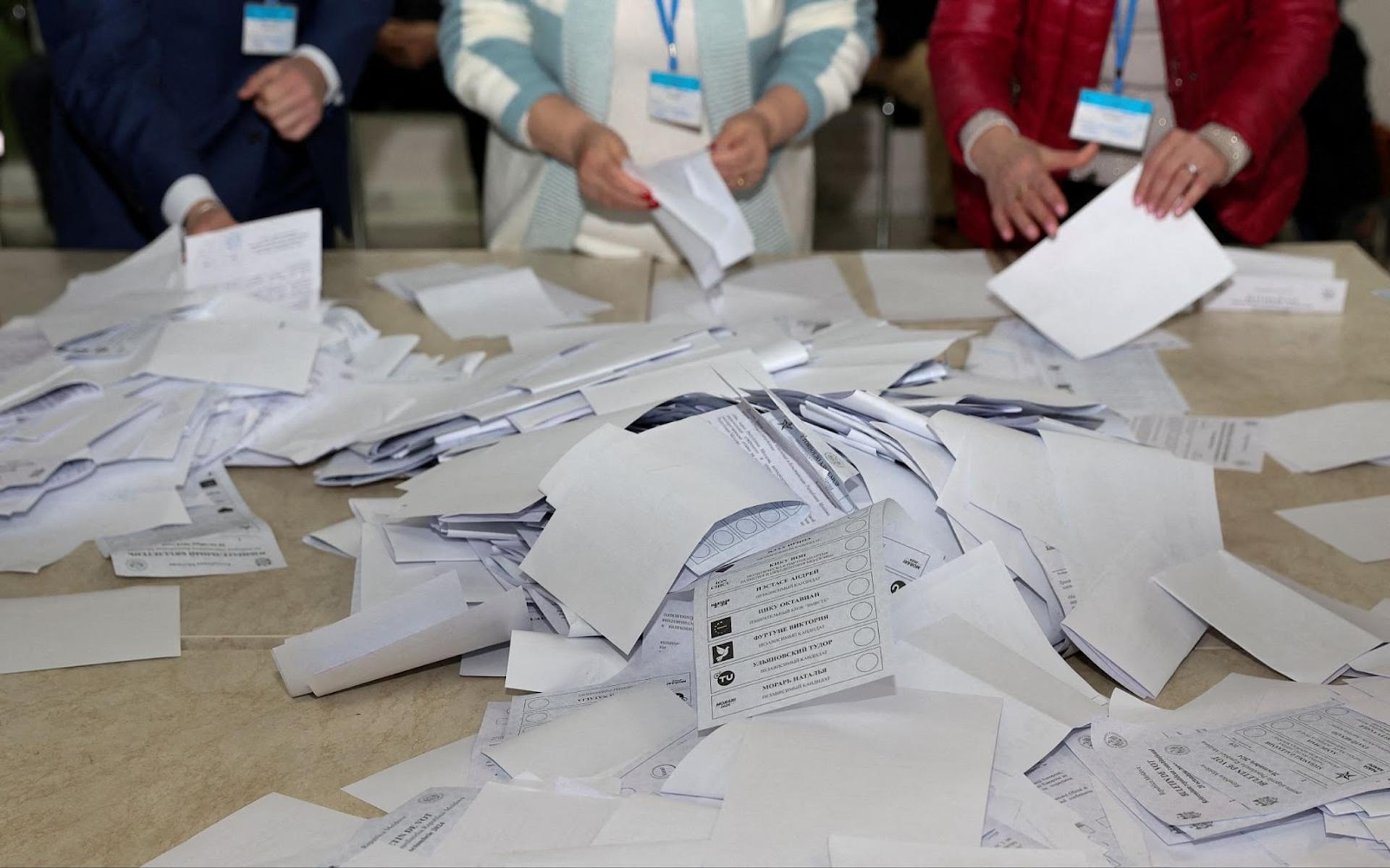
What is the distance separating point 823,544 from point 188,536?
64 cm

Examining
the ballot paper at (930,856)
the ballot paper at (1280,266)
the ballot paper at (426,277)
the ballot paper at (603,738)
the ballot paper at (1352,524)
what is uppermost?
the ballot paper at (1280,266)

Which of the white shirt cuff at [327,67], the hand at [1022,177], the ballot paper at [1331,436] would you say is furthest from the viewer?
the white shirt cuff at [327,67]

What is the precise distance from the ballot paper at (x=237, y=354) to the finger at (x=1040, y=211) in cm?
98

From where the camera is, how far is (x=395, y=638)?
99 centimetres

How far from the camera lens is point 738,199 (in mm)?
2121

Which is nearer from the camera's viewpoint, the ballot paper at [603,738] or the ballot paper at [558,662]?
the ballot paper at [603,738]

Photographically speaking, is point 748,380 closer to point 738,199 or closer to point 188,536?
point 188,536

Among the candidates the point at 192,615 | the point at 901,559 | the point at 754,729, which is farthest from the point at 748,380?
the point at 192,615

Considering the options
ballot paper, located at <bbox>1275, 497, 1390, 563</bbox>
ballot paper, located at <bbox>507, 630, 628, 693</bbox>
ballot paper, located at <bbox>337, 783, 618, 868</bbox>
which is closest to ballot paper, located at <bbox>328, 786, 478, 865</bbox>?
ballot paper, located at <bbox>337, 783, 618, 868</bbox>

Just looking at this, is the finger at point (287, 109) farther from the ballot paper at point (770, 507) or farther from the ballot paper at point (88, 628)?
the ballot paper at point (770, 507)

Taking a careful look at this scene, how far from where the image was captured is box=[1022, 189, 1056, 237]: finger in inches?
68.5

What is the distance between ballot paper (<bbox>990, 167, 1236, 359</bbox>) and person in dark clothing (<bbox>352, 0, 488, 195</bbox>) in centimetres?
215

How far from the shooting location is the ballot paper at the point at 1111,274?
1.65 meters

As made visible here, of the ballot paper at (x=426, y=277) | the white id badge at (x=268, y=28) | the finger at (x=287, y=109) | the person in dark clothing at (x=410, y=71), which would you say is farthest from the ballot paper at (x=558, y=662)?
the person in dark clothing at (x=410, y=71)
